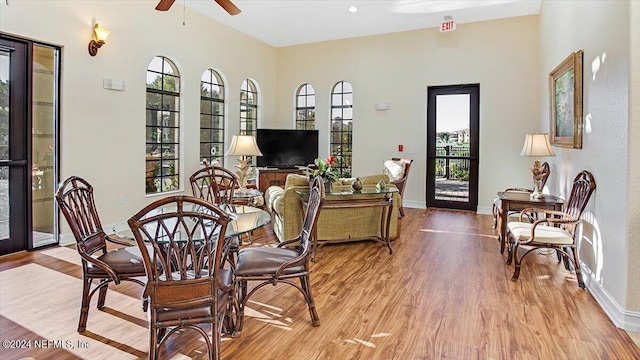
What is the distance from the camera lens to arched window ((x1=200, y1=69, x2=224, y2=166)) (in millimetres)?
7214

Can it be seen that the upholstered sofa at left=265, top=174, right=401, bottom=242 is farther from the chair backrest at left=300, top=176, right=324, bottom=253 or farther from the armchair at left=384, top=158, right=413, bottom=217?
the chair backrest at left=300, top=176, right=324, bottom=253

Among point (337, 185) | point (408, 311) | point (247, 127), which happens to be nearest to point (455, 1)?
point (337, 185)

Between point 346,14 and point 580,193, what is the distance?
15.8 ft

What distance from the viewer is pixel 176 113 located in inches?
261

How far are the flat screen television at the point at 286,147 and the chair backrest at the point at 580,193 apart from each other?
17.1 feet

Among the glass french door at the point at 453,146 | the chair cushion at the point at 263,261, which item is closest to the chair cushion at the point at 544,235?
the chair cushion at the point at 263,261

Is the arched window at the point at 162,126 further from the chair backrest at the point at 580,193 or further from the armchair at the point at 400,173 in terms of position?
the chair backrest at the point at 580,193

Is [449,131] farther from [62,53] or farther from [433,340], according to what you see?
[62,53]

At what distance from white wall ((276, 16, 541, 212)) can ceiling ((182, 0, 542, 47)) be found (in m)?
0.32

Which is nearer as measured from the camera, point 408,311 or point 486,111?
point 408,311

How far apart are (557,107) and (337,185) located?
2.89 m

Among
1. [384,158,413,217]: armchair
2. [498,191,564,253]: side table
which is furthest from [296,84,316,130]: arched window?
[498,191,564,253]: side table

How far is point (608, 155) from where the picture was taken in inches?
122

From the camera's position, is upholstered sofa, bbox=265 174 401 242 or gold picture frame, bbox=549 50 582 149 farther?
upholstered sofa, bbox=265 174 401 242
